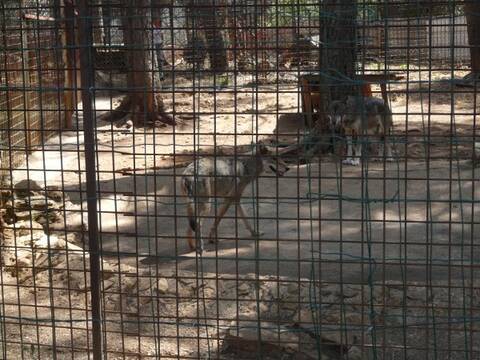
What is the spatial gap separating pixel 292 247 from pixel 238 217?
2.68 m

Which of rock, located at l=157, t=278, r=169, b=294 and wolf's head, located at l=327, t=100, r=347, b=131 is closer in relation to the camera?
wolf's head, located at l=327, t=100, r=347, b=131

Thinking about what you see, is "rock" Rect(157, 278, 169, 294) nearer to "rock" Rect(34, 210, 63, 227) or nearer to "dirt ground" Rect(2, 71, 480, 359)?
"dirt ground" Rect(2, 71, 480, 359)

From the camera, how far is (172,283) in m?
7.32

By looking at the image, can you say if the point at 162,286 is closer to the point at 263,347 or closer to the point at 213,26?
the point at 263,347

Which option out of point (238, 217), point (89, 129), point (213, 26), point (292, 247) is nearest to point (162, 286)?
point (238, 217)

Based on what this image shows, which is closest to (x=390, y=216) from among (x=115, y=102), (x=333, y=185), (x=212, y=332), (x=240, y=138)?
(x=333, y=185)

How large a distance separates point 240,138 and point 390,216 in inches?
263

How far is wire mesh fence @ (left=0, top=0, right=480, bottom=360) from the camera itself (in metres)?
4.93

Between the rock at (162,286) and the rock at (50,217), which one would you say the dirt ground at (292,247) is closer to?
the rock at (162,286)

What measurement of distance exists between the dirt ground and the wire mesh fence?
0.04m

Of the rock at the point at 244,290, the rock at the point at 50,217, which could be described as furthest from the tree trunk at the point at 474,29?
the rock at the point at 50,217

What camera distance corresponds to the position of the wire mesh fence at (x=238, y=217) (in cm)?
493

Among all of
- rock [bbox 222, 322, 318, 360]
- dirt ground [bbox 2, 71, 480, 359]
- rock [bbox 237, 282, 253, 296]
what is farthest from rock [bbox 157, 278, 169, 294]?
rock [bbox 222, 322, 318, 360]

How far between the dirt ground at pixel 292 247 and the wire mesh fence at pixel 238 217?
0.04 metres
